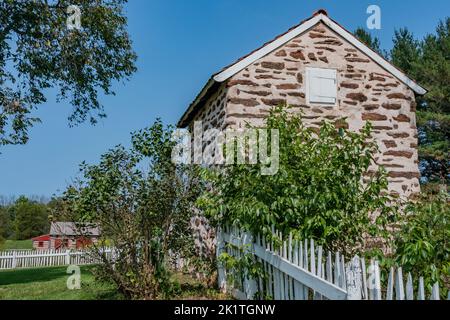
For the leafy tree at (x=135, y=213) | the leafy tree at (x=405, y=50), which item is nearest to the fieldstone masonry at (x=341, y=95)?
the leafy tree at (x=135, y=213)

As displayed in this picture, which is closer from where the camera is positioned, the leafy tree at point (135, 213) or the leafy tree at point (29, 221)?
the leafy tree at point (135, 213)

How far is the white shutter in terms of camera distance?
25.2 feet

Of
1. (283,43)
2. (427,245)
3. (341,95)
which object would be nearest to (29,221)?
(283,43)

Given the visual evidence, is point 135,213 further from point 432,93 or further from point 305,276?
point 432,93

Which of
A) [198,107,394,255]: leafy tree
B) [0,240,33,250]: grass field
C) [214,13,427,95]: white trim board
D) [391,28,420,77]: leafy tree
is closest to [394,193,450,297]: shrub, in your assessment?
[198,107,394,255]: leafy tree

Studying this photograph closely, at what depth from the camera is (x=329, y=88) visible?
7789mm

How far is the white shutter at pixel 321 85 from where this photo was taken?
303 inches

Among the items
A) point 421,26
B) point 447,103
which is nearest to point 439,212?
point 447,103

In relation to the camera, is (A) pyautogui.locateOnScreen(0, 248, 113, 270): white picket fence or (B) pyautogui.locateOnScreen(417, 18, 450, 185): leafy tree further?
(A) pyautogui.locateOnScreen(0, 248, 113, 270): white picket fence

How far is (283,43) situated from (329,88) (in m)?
1.23

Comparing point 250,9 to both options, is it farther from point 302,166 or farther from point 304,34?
point 302,166

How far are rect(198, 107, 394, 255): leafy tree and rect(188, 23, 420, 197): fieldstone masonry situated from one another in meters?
1.96

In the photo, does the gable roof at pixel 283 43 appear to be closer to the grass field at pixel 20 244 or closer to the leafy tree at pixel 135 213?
the leafy tree at pixel 135 213

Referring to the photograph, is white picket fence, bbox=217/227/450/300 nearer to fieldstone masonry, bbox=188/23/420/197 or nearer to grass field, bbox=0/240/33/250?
fieldstone masonry, bbox=188/23/420/197
